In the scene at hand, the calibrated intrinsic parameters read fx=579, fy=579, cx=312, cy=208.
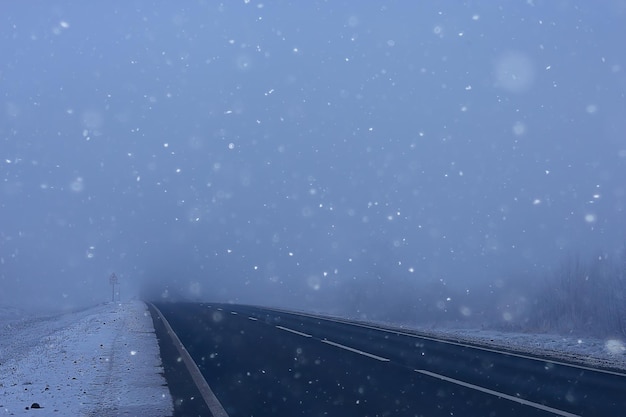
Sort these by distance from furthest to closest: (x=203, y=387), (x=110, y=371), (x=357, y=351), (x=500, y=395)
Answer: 1. (x=357, y=351)
2. (x=110, y=371)
3. (x=203, y=387)
4. (x=500, y=395)

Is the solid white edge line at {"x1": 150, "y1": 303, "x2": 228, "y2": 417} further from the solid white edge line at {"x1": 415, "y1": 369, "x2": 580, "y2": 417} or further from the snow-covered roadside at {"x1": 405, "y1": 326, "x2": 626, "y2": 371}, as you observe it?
the snow-covered roadside at {"x1": 405, "y1": 326, "x2": 626, "y2": 371}

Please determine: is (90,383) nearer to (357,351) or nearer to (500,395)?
(500,395)

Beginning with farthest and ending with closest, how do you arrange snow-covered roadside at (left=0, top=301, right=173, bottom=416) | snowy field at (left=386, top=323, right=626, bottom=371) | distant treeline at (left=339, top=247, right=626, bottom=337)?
distant treeline at (left=339, top=247, right=626, bottom=337) → snowy field at (left=386, top=323, right=626, bottom=371) → snow-covered roadside at (left=0, top=301, right=173, bottom=416)

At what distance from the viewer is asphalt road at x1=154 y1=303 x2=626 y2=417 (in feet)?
25.2

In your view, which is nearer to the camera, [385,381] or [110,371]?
[385,381]

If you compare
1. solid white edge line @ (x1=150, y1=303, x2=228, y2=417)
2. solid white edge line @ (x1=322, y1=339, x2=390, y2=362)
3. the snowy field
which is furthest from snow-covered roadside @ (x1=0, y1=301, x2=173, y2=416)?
A: the snowy field

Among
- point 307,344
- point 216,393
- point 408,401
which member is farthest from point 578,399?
point 307,344

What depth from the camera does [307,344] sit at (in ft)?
50.6

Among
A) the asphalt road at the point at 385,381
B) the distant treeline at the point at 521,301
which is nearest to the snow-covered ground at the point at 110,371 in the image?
the asphalt road at the point at 385,381

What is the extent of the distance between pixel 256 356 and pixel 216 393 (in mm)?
4375

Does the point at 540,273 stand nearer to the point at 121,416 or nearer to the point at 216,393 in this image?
the point at 216,393

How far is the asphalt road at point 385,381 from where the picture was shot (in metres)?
7.68

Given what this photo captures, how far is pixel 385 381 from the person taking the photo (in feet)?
31.9

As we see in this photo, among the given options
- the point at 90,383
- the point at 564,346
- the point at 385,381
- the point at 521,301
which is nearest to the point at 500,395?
the point at 385,381
